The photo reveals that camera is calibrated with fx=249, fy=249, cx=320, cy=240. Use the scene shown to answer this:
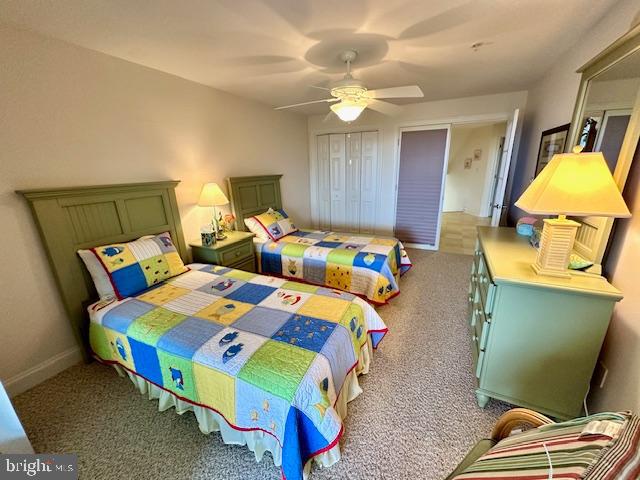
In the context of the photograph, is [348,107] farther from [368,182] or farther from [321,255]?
[368,182]

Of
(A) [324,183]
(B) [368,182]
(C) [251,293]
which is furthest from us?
(A) [324,183]

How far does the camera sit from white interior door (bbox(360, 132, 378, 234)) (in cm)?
441

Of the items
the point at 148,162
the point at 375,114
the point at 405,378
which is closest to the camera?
the point at 405,378

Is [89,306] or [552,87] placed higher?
[552,87]

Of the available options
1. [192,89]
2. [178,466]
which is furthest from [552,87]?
[178,466]

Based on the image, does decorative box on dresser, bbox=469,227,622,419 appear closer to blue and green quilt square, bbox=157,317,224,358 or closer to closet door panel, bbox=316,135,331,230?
blue and green quilt square, bbox=157,317,224,358

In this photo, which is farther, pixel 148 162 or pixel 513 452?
pixel 148 162

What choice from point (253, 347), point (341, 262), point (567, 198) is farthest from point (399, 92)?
point (253, 347)

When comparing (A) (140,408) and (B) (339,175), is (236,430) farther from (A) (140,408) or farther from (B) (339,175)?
(B) (339,175)

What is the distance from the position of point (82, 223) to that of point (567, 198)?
3.09 m

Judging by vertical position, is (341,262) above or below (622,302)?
below

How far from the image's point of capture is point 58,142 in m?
1.80

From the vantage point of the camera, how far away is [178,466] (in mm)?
1312

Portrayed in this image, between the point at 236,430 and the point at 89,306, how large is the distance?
1.54 m
